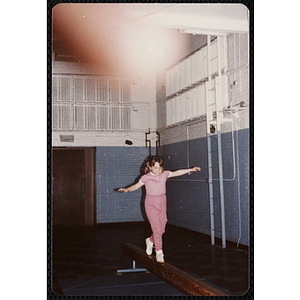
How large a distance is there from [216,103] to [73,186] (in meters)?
4.92

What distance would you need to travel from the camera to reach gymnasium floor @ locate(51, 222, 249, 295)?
4.33 metres

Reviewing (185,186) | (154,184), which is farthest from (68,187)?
(154,184)

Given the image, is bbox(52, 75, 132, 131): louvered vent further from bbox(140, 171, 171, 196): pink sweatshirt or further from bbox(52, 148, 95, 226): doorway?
bbox(140, 171, 171, 196): pink sweatshirt

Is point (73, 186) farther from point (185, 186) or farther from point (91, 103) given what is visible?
point (185, 186)

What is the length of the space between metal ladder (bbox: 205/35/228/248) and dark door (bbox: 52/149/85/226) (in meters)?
4.06

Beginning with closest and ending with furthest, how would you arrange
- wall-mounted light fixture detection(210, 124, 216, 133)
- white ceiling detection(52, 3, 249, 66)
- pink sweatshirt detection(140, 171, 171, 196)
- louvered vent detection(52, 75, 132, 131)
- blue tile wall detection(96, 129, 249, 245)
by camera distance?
pink sweatshirt detection(140, 171, 171, 196) → white ceiling detection(52, 3, 249, 66) → blue tile wall detection(96, 129, 249, 245) → wall-mounted light fixture detection(210, 124, 216, 133) → louvered vent detection(52, 75, 132, 131)

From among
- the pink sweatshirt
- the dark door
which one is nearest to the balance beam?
the pink sweatshirt

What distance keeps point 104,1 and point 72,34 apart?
446 cm

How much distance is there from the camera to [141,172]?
34.3 ft

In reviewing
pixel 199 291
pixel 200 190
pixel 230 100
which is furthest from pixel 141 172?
pixel 199 291

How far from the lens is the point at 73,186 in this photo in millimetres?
10289

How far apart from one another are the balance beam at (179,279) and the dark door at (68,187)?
5928 millimetres

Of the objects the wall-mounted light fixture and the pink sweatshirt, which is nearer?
the pink sweatshirt

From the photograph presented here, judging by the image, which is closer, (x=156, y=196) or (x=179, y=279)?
(x=179, y=279)
